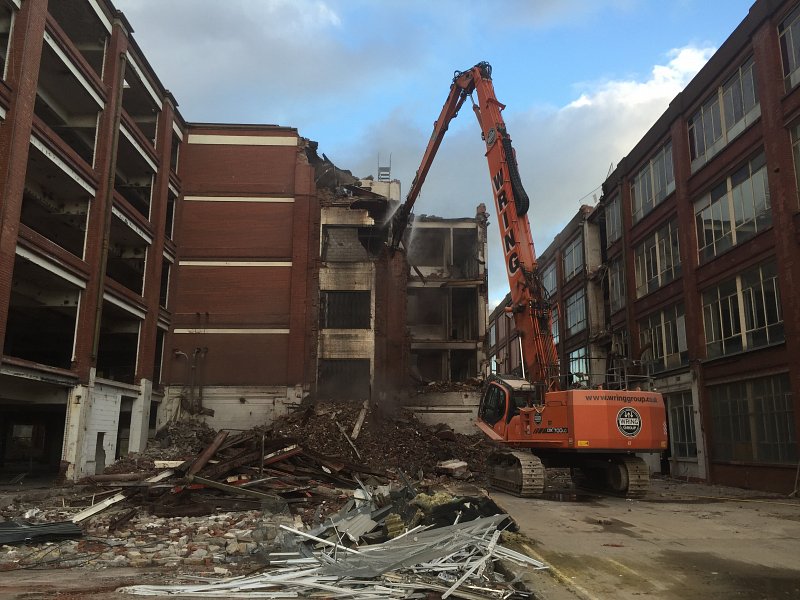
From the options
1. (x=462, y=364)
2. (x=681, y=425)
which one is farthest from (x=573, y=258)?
(x=681, y=425)

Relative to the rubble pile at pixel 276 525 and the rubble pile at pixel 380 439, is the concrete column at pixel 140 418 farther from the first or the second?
the rubble pile at pixel 380 439

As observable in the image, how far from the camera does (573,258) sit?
38.0 metres

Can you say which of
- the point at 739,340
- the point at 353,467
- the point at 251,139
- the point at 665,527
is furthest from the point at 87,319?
the point at 739,340

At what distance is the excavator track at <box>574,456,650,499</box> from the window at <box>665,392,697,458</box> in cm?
898

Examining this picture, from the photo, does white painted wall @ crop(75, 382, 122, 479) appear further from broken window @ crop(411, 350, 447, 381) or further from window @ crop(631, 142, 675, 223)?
window @ crop(631, 142, 675, 223)

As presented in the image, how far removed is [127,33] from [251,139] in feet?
26.9

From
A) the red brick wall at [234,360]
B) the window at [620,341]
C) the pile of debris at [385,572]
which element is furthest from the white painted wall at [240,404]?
the pile of debris at [385,572]

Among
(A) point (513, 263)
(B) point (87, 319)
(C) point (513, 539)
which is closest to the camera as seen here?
(C) point (513, 539)

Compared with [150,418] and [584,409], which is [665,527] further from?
[150,418]

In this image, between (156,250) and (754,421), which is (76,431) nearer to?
(156,250)

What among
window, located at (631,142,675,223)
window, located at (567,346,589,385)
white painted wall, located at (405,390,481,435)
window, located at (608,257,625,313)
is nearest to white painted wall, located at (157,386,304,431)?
white painted wall, located at (405,390,481,435)

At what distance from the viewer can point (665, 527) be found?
11023 millimetres

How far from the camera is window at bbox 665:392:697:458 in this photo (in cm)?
2408

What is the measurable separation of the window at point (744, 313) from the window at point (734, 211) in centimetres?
136
